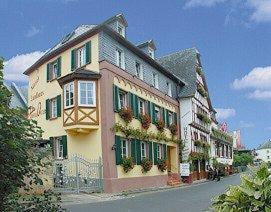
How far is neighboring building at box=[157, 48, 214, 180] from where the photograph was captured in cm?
3850

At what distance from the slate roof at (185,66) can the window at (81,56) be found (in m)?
14.4

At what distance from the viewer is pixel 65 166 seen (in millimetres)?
22922

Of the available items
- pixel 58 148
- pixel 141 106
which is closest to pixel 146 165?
pixel 141 106

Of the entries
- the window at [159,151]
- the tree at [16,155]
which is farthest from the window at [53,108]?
the tree at [16,155]

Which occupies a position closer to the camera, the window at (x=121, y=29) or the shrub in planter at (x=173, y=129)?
the window at (x=121, y=29)

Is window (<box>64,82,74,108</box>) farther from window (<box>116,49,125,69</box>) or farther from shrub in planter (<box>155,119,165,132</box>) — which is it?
shrub in planter (<box>155,119,165,132</box>)

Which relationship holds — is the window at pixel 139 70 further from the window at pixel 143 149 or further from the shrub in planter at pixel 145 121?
the window at pixel 143 149

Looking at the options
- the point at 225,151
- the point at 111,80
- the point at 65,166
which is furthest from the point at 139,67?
the point at 225,151

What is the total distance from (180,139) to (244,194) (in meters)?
32.5

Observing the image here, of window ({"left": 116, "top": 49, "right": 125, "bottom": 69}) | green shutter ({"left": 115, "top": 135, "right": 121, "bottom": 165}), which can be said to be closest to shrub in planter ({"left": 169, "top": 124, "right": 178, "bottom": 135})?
window ({"left": 116, "top": 49, "right": 125, "bottom": 69})

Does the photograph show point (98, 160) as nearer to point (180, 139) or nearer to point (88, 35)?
point (88, 35)

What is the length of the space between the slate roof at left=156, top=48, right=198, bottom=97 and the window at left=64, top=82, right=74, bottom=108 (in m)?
15.9

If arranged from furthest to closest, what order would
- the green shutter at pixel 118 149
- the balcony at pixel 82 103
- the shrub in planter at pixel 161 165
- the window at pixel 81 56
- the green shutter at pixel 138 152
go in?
the shrub in planter at pixel 161 165 → the green shutter at pixel 138 152 → the window at pixel 81 56 → the green shutter at pixel 118 149 → the balcony at pixel 82 103

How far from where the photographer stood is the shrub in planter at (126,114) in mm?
25875
